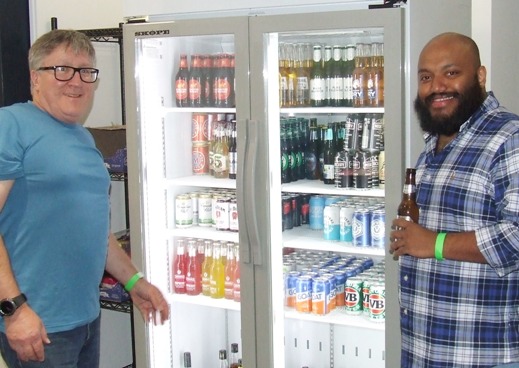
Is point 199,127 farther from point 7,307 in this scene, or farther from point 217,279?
point 7,307

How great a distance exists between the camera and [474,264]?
2.06 m

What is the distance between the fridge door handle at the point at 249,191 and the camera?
116 inches

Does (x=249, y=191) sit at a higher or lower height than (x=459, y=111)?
lower

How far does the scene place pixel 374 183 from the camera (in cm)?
304

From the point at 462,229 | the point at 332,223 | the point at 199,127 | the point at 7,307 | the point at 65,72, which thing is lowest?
the point at 7,307

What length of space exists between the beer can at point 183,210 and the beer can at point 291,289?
23.7 inches

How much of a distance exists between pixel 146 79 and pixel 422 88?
1.54 meters

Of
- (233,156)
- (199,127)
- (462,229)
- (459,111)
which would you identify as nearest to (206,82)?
(199,127)

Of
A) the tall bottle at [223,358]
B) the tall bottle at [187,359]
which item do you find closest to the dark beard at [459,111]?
the tall bottle at [223,358]

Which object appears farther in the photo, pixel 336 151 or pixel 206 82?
pixel 206 82

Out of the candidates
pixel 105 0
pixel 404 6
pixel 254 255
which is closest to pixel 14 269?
pixel 254 255

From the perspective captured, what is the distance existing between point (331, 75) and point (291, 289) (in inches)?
39.4

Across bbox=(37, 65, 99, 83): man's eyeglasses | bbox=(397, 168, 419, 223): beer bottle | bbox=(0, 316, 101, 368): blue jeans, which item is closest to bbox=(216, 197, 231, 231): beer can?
bbox=(0, 316, 101, 368): blue jeans

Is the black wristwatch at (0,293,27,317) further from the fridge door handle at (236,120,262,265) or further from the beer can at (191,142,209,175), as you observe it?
the beer can at (191,142,209,175)
